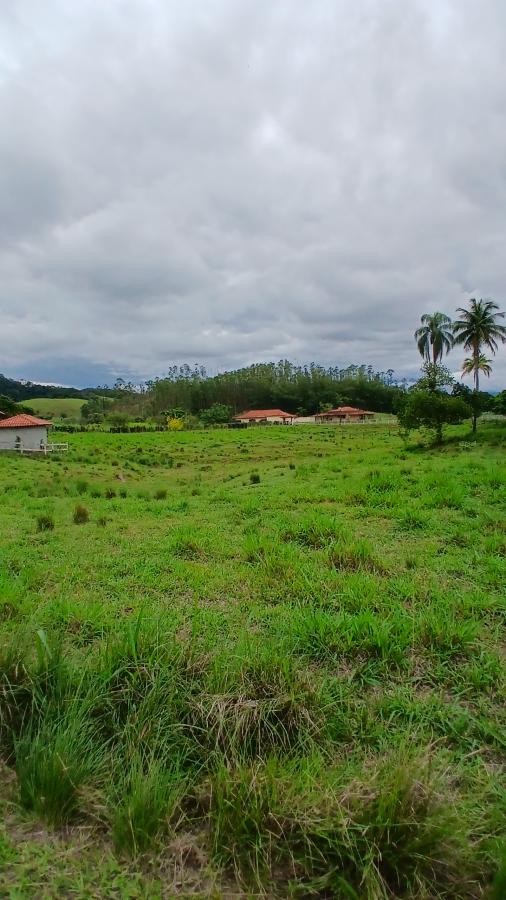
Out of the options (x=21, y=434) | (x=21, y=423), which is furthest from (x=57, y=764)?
(x=21, y=434)

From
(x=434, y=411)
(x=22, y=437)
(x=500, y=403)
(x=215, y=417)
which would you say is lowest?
(x=22, y=437)

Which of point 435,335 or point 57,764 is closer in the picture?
point 57,764

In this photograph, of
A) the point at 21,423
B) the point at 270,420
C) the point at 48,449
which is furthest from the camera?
the point at 270,420

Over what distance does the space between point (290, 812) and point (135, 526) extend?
6721mm

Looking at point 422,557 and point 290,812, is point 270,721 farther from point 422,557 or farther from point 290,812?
point 422,557

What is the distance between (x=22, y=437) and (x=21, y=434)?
249 millimetres

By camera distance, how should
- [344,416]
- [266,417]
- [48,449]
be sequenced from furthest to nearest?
[266,417]
[344,416]
[48,449]

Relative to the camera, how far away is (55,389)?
175 metres

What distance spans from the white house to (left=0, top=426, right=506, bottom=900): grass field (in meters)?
31.5

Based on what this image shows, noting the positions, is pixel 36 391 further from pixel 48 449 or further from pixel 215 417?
pixel 48 449

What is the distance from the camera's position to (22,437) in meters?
33.7

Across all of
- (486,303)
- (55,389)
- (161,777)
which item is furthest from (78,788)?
(55,389)

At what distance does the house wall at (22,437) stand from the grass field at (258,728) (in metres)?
31.7

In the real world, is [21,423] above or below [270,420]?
below
